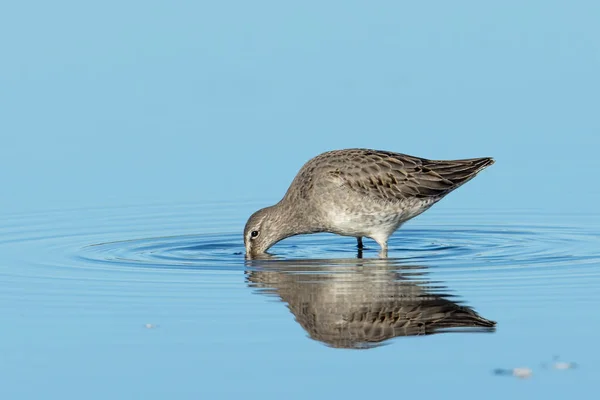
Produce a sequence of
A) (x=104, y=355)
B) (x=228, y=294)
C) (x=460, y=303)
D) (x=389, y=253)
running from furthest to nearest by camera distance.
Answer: (x=389, y=253) < (x=228, y=294) < (x=460, y=303) < (x=104, y=355)

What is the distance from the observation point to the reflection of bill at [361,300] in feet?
29.9

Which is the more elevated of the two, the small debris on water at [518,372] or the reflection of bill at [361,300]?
the reflection of bill at [361,300]

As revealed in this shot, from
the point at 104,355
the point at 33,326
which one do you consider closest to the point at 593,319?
the point at 104,355

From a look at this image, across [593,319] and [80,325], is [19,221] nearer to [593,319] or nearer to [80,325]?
[80,325]

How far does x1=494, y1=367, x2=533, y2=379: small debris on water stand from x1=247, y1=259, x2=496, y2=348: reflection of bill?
1.09 meters

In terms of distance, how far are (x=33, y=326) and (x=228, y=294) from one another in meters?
1.78

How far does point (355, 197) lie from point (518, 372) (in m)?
6.08

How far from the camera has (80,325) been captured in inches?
373

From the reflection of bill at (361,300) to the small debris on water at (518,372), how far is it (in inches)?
43.1

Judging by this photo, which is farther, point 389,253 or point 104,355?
point 389,253

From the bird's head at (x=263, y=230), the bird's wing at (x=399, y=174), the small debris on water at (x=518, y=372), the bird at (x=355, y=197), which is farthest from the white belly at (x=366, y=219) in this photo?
the small debris on water at (x=518, y=372)

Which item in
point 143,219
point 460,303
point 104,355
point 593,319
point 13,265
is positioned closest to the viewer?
point 104,355

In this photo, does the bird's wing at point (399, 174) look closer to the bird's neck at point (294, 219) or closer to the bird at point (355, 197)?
the bird at point (355, 197)

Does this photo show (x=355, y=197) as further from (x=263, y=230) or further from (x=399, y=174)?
(x=263, y=230)
